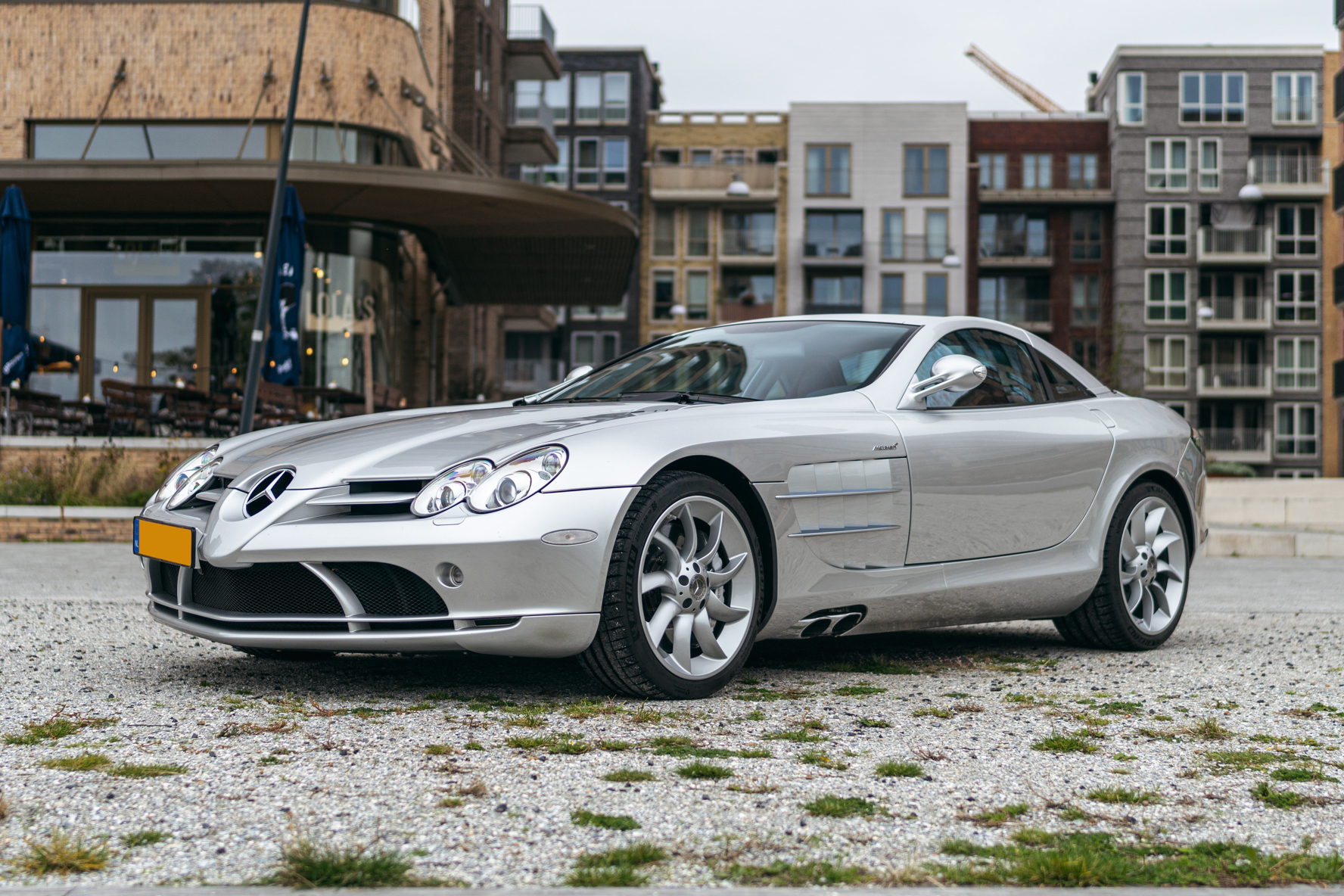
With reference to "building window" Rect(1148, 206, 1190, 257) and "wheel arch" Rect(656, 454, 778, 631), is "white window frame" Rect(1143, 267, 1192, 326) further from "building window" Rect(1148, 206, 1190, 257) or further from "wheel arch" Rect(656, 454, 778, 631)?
"wheel arch" Rect(656, 454, 778, 631)

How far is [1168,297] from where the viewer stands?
5997 cm

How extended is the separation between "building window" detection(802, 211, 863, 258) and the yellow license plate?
186ft

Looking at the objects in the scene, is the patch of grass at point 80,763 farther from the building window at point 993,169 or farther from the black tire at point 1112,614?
the building window at point 993,169

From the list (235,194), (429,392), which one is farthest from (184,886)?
(429,392)

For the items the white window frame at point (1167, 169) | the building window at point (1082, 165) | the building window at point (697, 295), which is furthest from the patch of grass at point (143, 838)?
the building window at point (1082, 165)

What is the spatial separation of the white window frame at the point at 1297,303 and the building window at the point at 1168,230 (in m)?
Result: 4.18

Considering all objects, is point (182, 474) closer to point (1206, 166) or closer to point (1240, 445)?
point (1240, 445)

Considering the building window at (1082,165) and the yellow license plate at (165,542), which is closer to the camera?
the yellow license plate at (165,542)

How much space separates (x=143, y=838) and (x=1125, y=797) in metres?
2.15

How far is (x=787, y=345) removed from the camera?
18.1ft

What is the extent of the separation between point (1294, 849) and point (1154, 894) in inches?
19.8

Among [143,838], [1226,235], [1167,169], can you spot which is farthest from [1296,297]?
[143,838]

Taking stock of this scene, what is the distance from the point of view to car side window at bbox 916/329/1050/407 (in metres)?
5.47

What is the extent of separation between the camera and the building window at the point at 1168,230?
6003 cm
